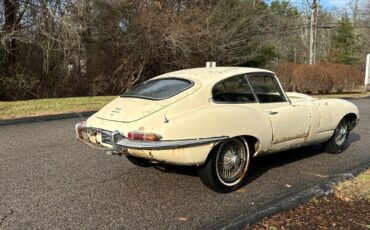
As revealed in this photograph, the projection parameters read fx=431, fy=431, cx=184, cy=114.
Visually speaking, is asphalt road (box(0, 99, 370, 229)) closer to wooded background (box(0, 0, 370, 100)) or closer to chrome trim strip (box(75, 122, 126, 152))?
chrome trim strip (box(75, 122, 126, 152))

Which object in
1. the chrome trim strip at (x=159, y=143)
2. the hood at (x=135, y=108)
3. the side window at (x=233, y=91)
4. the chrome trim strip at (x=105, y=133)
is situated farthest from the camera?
the side window at (x=233, y=91)

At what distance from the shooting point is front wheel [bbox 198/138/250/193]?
504 cm

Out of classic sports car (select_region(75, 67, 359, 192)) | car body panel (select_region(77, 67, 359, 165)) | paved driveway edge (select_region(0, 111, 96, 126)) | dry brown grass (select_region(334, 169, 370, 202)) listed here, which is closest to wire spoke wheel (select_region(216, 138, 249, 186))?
classic sports car (select_region(75, 67, 359, 192))

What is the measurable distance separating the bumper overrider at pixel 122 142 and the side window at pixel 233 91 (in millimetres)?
679

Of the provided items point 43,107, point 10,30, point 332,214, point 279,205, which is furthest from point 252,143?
point 10,30

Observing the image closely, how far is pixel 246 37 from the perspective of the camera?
77.7 ft

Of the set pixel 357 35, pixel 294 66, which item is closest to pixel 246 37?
pixel 294 66

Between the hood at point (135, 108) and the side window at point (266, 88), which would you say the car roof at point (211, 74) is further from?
the hood at point (135, 108)

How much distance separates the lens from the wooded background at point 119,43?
1672 cm

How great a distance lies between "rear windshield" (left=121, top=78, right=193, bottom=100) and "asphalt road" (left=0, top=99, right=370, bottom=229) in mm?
1109

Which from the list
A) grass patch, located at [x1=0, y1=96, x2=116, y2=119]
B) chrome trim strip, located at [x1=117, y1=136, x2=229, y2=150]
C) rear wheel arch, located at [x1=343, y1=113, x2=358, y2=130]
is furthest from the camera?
grass patch, located at [x1=0, y1=96, x2=116, y2=119]

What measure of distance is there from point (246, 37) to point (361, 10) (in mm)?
47809

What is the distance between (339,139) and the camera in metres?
7.41

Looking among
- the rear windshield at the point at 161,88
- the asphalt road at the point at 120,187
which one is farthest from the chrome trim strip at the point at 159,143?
the rear windshield at the point at 161,88
